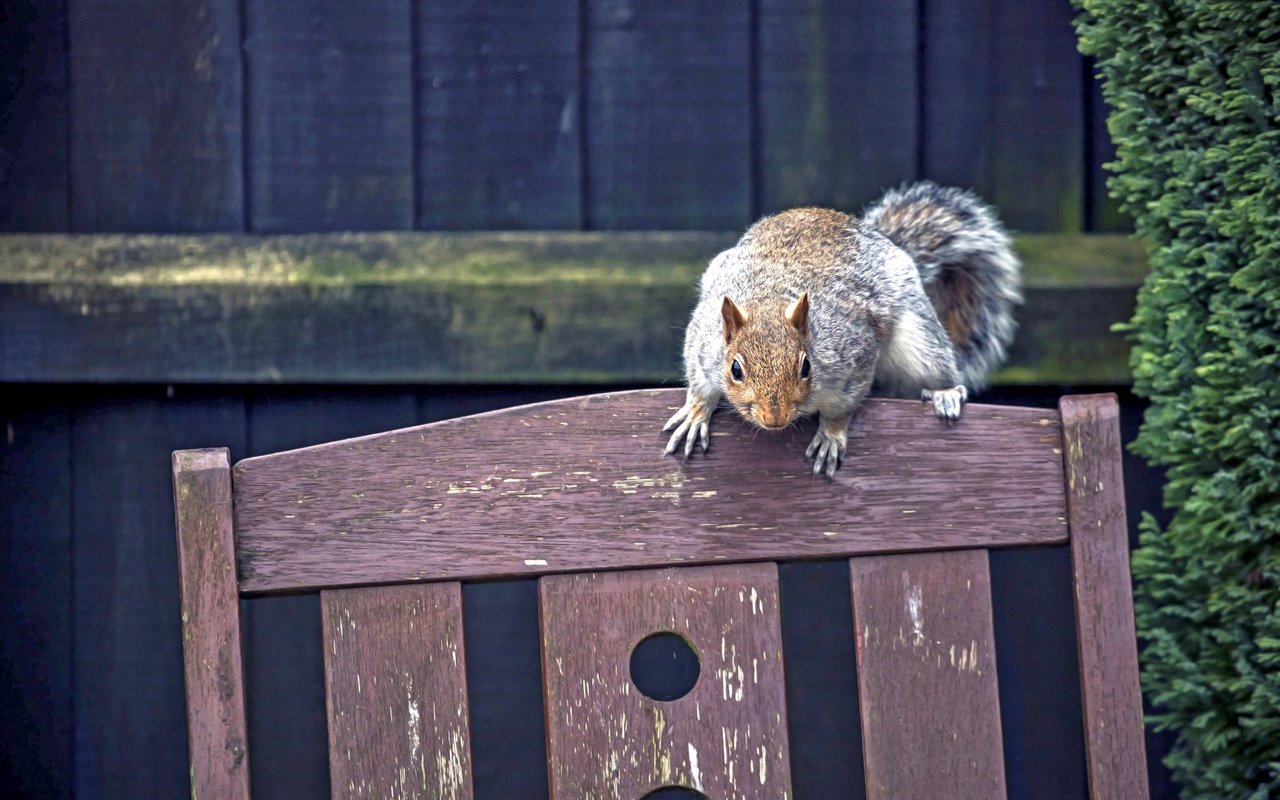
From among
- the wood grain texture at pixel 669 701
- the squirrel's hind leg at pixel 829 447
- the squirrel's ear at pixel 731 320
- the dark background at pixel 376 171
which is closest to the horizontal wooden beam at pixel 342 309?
the dark background at pixel 376 171

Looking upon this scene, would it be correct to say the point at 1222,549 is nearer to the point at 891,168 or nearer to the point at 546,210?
the point at 891,168

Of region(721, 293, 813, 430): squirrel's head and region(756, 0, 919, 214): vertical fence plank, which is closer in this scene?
region(721, 293, 813, 430): squirrel's head

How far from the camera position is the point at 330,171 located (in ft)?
4.26

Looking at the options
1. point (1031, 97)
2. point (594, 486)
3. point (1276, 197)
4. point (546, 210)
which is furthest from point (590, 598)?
point (1031, 97)

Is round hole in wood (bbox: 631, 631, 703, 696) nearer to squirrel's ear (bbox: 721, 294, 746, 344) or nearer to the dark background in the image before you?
the dark background

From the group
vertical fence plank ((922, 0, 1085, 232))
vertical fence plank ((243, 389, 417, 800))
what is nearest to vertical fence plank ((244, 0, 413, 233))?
vertical fence plank ((243, 389, 417, 800))

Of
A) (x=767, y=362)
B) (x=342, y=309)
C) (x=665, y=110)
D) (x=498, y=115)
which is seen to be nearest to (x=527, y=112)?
(x=498, y=115)

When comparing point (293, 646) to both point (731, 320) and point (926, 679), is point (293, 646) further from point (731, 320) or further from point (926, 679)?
point (926, 679)

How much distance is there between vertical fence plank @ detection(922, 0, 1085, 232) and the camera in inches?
52.4

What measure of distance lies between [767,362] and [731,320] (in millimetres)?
53

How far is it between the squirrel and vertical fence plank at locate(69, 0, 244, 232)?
21.8 inches

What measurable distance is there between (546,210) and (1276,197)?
0.72 meters

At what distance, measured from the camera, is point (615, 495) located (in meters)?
0.78

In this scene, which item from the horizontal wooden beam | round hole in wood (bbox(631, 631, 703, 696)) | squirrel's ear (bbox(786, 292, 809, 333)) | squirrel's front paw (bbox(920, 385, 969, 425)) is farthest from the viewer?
round hole in wood (bbox(631, 631, 703, 696))
